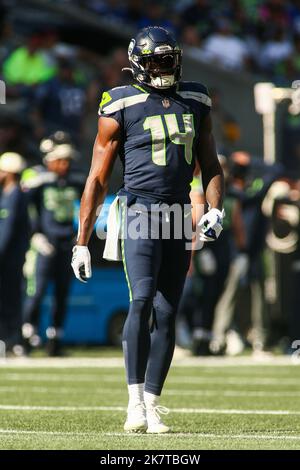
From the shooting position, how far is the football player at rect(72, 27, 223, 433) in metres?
7.63

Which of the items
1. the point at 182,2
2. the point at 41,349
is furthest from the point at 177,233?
the point at 182,2

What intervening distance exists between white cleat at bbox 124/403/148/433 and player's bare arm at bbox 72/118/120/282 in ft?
2.44

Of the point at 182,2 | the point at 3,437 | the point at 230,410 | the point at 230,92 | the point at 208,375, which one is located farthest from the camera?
the point at 182,2

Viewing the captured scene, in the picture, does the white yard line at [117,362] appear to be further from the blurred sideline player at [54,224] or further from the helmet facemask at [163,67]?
the helmet facemask at [163,67]

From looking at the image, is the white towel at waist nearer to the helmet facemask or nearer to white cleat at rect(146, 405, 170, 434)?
the helmet facemask

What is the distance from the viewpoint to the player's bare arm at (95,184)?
7707 mm

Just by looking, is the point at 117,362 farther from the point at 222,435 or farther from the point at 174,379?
the point at 222,435

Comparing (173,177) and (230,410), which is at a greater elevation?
(173,177)

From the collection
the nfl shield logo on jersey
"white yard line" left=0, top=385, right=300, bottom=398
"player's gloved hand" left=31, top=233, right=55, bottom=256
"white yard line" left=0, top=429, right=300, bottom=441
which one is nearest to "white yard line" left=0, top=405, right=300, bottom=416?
"white yard line" left=0, top=385, right=300, bottom=398

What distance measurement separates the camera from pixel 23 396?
10125mm

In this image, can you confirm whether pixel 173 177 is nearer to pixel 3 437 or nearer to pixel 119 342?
pixel 3 437

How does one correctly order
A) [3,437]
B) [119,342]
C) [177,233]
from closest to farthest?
[3,437] < [177,233] < [119,342]

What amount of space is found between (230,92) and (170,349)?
12.3 m

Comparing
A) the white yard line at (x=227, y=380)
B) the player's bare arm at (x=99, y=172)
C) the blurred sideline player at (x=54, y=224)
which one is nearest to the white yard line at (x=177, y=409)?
the player's bare arm at (x=99, y=172)
